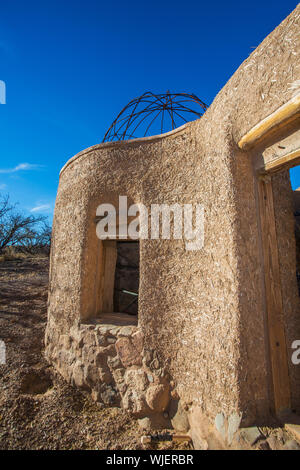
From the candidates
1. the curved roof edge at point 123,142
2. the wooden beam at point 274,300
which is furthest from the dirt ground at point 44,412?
the curved roof edge at point 123,142

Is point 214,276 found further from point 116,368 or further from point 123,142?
point 123,142

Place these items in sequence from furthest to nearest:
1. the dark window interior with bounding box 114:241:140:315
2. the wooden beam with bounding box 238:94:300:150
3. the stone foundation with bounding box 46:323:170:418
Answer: the dark window interior with bounding box 114:241:140:315 → the stone foundation with bounding box 46:323:170:418 → the wooden beam with bounding box 238:94:300:150

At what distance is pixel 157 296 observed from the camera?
274 cm

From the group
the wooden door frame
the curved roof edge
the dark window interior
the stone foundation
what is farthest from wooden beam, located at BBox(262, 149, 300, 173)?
the dark window interior

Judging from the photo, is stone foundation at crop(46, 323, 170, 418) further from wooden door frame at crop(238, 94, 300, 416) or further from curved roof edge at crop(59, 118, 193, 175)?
curved roof edge at crop(59, 118, 193, 175)

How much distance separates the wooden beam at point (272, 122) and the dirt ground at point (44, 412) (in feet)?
9.57

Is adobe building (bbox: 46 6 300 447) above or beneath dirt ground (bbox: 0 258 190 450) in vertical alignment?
above

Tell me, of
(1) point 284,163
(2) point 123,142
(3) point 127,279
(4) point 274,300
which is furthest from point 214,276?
(3) point 127,279

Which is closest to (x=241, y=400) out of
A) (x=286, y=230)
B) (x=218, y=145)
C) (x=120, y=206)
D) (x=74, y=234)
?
(x=286, y=230)

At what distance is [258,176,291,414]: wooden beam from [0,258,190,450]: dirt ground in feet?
4.67

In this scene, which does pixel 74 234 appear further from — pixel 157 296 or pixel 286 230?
pixel 286 230

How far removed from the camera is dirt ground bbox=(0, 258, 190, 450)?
2504 mm

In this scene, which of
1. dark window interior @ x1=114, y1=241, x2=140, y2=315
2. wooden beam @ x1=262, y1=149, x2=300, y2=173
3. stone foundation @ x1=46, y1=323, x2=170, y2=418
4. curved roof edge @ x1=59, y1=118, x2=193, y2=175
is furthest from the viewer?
dark window interior @ x1=114, y1=241, x2=140, y2=315

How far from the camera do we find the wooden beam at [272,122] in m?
1.71
